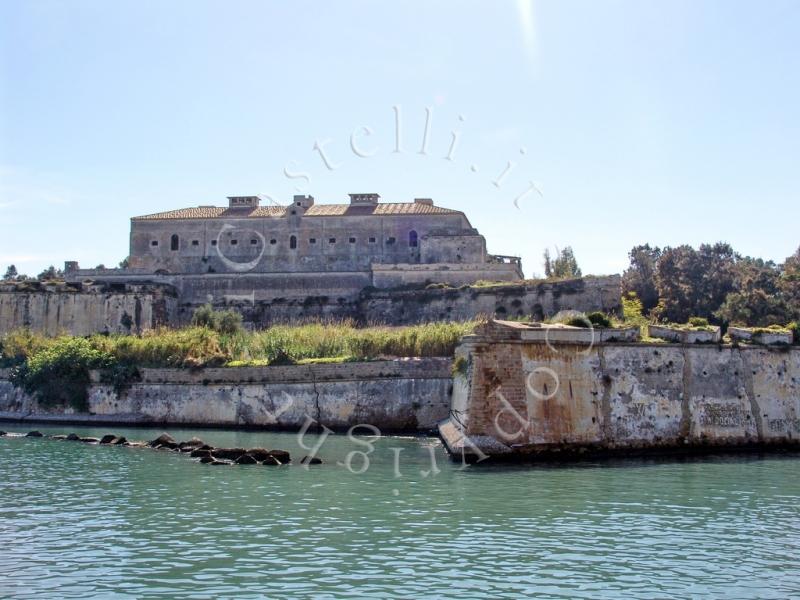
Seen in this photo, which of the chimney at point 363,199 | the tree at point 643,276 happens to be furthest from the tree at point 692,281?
the chimney at point 363,199

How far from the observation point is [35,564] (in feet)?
34.4

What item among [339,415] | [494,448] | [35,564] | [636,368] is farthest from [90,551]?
[339,415]

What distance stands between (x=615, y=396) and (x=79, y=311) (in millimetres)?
30989

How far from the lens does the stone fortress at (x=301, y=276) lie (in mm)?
42312

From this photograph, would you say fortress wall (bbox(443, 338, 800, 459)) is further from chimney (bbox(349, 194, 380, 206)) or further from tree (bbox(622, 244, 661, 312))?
chimney (bbox(349, 194, 380, 206))

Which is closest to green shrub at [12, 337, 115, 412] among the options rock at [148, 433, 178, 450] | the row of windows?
rock at [148, 433, 178, 450]

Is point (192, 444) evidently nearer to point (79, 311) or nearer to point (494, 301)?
point (494, 301)

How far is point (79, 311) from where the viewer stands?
143 feet

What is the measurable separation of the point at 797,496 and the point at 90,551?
37.7 ft

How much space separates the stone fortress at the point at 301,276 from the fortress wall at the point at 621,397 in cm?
1612

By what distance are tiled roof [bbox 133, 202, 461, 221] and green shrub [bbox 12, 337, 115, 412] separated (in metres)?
20.0

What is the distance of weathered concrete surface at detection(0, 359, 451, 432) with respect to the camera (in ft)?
91.7

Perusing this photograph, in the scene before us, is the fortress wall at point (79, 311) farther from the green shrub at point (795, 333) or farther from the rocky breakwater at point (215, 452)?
the green shrub at point (795, 333)

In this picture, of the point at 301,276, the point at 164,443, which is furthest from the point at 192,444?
the point at 301,276
